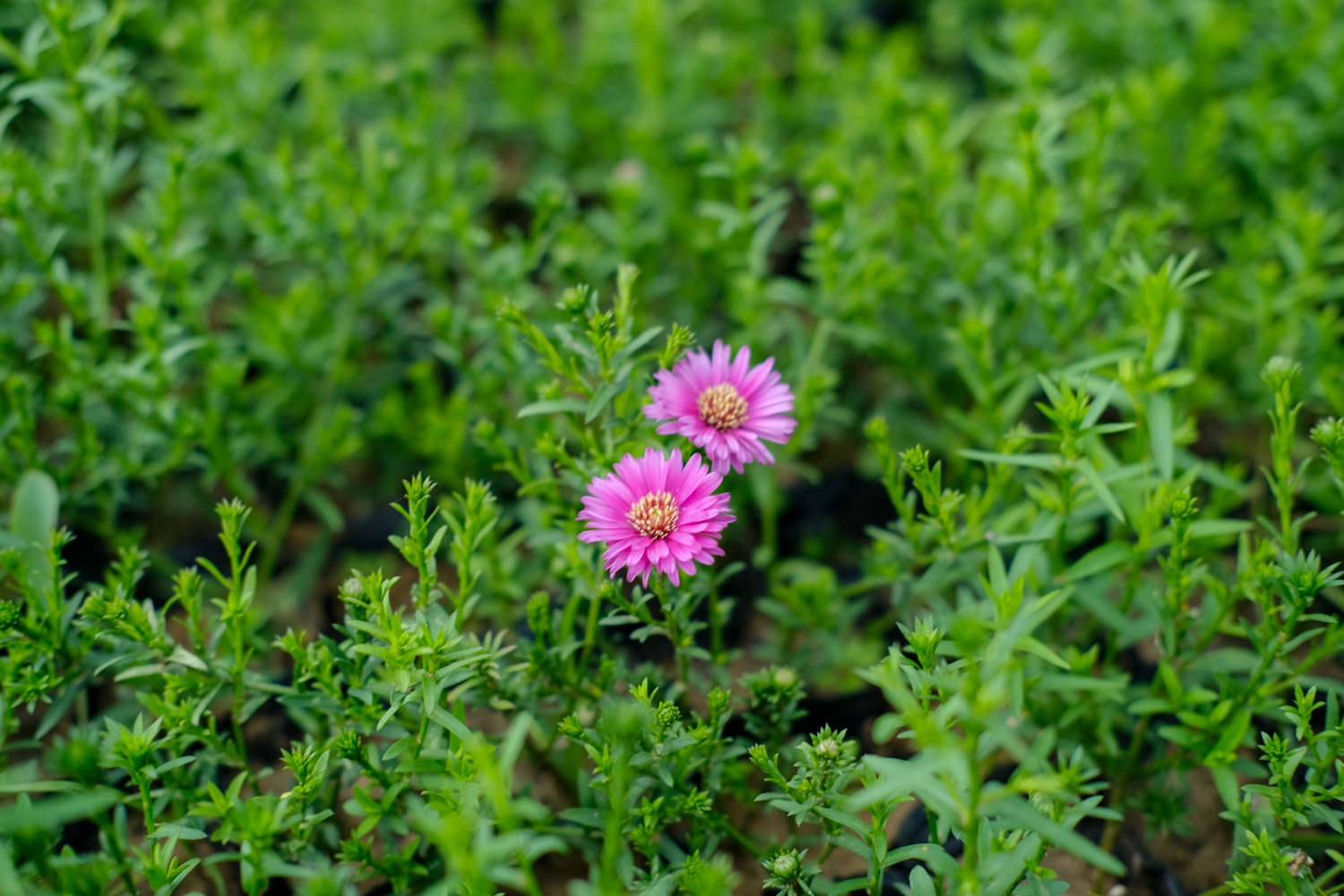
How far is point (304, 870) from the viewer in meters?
1.34

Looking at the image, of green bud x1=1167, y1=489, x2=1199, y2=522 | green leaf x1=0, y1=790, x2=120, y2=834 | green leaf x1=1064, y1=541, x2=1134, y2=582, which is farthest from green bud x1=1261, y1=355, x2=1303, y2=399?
green leaf x1=0, y1=790, x2=120, y2=834

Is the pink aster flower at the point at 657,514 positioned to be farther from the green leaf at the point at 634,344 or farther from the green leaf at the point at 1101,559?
the green leaf at the point at 1101,559

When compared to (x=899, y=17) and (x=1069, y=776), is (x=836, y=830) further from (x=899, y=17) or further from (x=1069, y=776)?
A: (x=899, y=17)

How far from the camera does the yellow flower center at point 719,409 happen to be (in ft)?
4.98

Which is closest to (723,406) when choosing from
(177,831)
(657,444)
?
(657,444)

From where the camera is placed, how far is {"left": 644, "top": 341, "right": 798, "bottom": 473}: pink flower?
4.78 feet

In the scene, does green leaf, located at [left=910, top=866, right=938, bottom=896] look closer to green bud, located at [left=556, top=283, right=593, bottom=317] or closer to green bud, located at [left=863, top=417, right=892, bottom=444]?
green bud, located at [left=863, top=417, right=892, bottom=444]

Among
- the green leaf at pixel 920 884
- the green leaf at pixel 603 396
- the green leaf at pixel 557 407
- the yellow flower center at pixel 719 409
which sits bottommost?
the green leaf at pixel 920 884

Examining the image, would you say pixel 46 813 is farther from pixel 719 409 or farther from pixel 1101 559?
pixel 1101 559

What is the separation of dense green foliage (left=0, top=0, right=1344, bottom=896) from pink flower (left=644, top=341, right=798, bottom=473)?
0.23 feet

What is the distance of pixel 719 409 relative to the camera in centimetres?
153

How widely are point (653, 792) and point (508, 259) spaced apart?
116cm

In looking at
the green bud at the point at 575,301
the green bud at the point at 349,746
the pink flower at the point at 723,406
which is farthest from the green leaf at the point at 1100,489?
the green bud at the point at 349,746

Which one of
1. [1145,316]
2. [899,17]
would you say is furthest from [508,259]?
[899,17]
